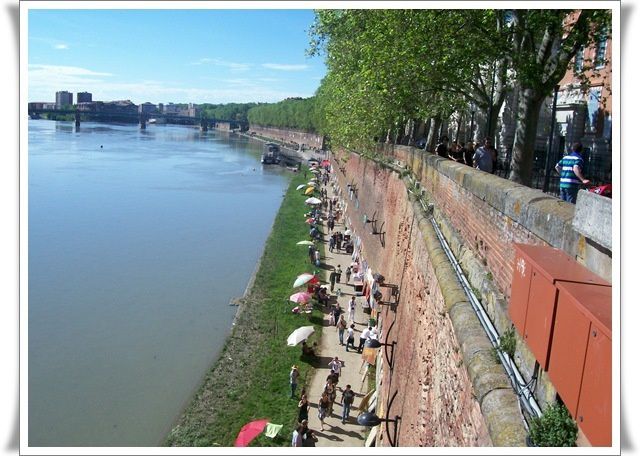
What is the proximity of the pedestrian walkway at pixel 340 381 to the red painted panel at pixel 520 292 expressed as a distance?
876 cm

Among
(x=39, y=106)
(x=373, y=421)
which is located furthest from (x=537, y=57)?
(x=39, y=106)

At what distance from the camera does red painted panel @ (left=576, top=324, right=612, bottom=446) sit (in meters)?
2.82

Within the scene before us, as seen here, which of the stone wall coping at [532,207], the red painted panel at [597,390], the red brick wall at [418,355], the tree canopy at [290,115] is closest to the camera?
the red painted panel at [597,390]

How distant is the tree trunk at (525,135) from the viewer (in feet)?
34.1

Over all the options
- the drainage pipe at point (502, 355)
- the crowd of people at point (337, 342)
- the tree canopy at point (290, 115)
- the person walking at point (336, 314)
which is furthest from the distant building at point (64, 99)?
the drainage pipe at point (502, 355)

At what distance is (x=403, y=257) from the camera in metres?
13.4

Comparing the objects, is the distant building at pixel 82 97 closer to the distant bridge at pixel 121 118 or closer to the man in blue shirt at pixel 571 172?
the distant bridge at pixel 121 118

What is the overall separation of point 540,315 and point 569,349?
20.6 inches

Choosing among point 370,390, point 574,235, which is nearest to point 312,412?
point 370,390

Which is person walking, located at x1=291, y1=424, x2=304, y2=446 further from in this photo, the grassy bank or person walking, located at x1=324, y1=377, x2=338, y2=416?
person walking, located at x1=324, y1=377, x2=338, y2=416

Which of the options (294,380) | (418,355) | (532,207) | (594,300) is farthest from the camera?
(294,380)

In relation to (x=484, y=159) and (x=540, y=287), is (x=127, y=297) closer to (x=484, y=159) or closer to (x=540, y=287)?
(x=484, y=159)

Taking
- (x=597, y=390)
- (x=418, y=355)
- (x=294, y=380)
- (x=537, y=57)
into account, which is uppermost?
(x=537, y=57)

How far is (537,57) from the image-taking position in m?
10.2
